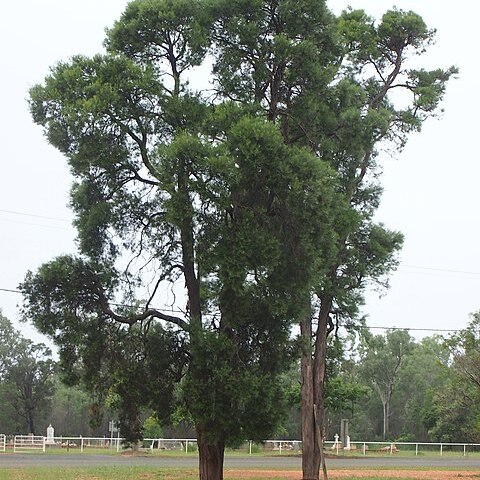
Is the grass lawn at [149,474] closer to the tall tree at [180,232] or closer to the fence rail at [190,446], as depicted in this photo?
the tall tree at [180,232]

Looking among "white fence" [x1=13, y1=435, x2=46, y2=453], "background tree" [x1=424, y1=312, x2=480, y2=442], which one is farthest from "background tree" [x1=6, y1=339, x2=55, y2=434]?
"background tree" [x1=424, y1=312, x2=480, y2=442]

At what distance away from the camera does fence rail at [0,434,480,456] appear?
152ft

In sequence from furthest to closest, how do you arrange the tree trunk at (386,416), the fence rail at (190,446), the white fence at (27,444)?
1. the tree trunk at (386,416)
2. the fence rail at (190,446)
3. the white fence at (27,444)

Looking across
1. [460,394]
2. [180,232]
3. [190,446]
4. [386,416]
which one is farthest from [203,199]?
[386,416]

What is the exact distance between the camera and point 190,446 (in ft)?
155

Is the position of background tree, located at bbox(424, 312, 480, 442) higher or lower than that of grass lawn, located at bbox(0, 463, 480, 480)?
higher

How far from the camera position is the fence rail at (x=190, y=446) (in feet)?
152

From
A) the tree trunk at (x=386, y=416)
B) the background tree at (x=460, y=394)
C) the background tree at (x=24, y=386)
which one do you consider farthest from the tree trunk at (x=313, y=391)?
the tree trunk at (x=386, y=416)

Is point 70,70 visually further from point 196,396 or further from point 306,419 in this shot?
point 306,419

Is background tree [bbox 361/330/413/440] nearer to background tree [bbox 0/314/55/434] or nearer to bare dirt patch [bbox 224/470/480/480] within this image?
background tree [bbox 0/314/55/434]

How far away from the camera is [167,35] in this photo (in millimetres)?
19578

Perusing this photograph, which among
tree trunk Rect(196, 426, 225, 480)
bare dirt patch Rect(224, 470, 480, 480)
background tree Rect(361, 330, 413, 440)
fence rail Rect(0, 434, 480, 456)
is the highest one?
background tree Rect(361, 330, 413, 440)

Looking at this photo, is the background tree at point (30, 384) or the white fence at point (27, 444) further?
the background tree at point (30, 384)

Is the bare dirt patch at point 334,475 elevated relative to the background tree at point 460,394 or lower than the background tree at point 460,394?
lower
